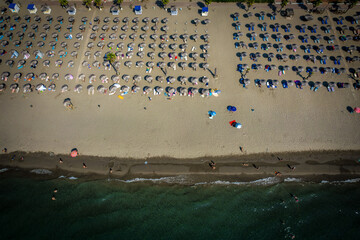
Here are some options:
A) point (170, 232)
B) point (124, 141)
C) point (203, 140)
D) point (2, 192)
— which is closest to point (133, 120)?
point (124, 141)

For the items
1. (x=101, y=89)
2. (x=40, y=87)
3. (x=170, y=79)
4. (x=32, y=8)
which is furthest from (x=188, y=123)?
(x=32, y=8)

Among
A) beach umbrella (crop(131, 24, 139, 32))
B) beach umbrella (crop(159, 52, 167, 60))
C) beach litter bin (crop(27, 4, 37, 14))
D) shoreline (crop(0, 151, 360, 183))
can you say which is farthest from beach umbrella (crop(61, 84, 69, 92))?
beach litter bin (crop(27, 4, 37, 14))

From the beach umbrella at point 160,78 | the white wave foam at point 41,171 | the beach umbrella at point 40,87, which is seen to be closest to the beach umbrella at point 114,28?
the beach umbrella at point 160,78

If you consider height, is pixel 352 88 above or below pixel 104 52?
below

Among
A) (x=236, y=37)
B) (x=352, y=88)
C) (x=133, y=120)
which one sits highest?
(x=236, y=37)

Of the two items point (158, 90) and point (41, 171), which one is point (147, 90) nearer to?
point (158, 90)

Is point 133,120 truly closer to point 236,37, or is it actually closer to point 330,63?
point 236,37

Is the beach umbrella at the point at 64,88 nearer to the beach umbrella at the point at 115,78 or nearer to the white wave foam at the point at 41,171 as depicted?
the beach umbrella at the point at 115,78
